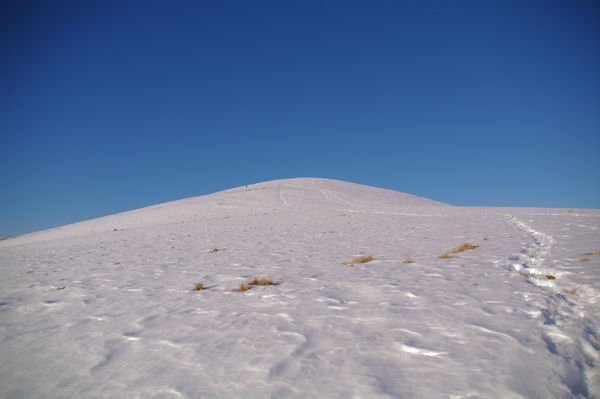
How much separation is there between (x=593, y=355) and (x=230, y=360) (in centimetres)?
547

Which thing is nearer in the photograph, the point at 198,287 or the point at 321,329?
the point at 321,329

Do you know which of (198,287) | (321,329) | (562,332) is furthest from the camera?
(198,287)

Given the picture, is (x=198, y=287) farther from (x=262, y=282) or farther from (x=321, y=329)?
(x=321, y=329)

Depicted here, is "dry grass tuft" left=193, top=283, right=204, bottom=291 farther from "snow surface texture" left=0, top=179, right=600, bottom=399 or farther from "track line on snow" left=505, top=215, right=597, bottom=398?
"track line on snow" left=505, top=215, right=597, bottom=398

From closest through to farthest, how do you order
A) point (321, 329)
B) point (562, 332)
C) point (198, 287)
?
1. point (562, 332)
2. point (321, 329)
3. point (198, 287)

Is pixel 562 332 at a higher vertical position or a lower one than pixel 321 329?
higher

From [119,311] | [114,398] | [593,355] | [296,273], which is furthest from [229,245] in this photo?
[593,355]

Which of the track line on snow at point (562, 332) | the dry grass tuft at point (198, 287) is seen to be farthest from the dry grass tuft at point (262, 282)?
the track line on snow at point (562, 332)

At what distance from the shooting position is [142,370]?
16.0 feet

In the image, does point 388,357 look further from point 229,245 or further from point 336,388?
point 229,245

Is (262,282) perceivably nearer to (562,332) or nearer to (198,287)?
(198,287)

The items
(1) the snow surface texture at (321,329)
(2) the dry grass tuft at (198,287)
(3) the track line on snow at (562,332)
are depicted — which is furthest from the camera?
(2) the dry grass tuft at (198,287)

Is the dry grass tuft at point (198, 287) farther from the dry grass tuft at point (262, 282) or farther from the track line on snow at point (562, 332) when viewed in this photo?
the track line on snow at point (562, 332)

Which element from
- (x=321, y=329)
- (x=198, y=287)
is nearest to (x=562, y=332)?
(x=321, y=329)
